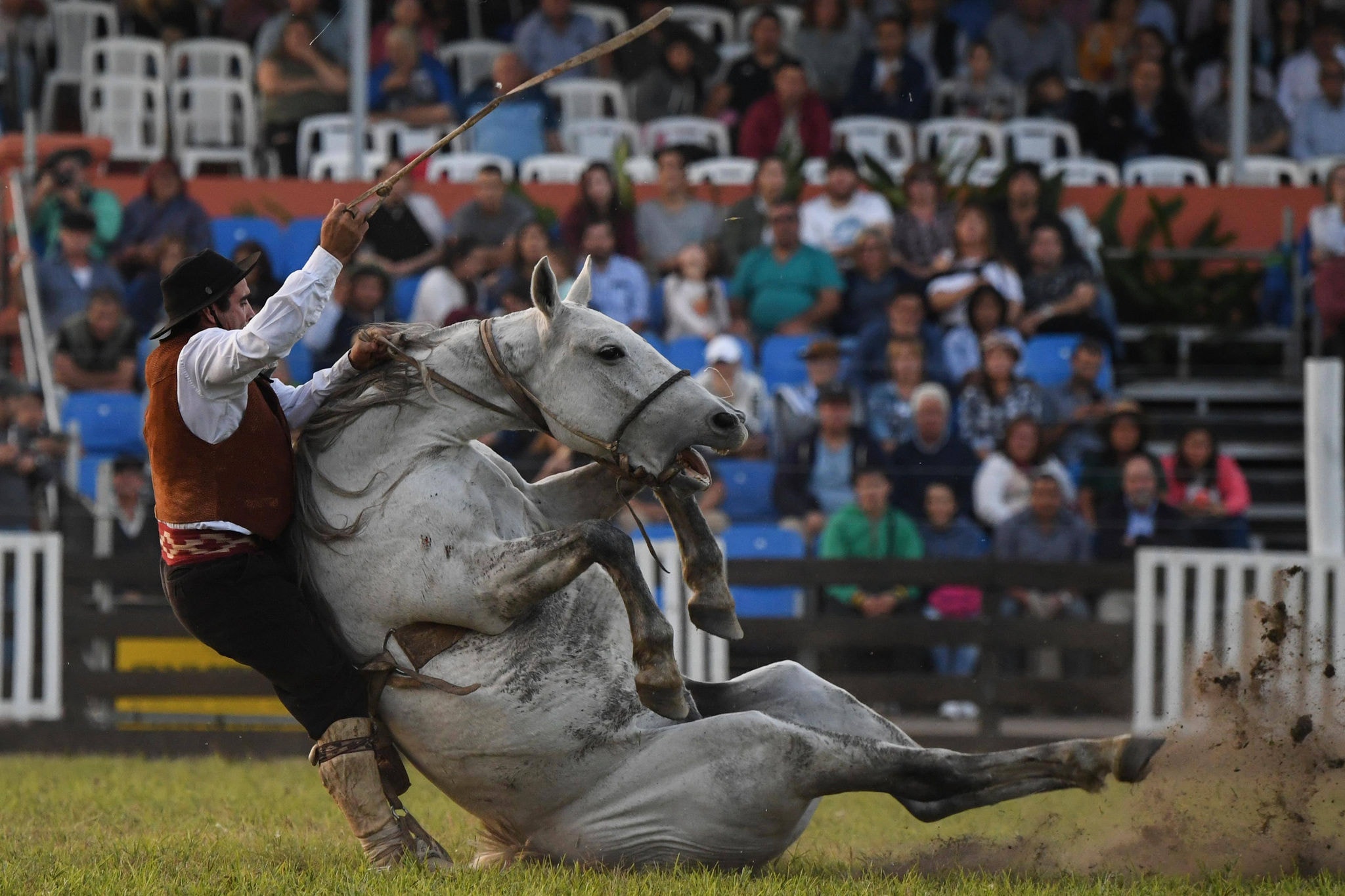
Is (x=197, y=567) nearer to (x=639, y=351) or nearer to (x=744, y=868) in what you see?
(x=639, y=351)

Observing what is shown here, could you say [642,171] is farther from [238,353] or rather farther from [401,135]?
[238,353]

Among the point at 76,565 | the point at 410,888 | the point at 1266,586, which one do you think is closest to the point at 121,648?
the point at 76,565

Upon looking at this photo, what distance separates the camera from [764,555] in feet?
34.1

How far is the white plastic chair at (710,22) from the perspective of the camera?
15.6 meters

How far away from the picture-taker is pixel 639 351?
5066 millimetres

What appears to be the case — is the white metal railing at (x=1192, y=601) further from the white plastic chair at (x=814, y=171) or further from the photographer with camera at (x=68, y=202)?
the photographer with camera at (x=68, y=202)

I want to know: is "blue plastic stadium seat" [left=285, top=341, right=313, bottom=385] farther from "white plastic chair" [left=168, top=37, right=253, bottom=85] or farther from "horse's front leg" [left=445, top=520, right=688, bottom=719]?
"horse's front leg" [left=445, top=520, right=688, bottom=719]

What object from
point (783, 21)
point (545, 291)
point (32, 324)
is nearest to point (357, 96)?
point (32, 324)

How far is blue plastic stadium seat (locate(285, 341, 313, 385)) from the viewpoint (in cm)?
1083

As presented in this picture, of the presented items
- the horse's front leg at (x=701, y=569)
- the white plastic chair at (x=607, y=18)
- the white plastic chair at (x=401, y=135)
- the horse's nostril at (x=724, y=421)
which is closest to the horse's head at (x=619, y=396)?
the horse's nostril at (x=724, y=421)

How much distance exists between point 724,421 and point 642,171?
345 inches

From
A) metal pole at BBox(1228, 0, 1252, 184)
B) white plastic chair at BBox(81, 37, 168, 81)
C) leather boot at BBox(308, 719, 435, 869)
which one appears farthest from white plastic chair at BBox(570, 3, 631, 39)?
leather boot at BBox(308, 719, 435, 869)

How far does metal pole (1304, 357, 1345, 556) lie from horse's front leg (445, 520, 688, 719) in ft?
→ 18.9

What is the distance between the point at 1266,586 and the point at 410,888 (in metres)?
6.26
